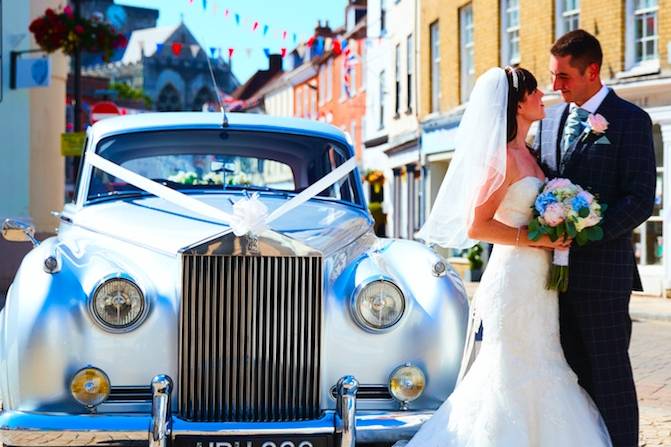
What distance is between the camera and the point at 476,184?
167 inches

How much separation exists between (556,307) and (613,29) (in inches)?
584

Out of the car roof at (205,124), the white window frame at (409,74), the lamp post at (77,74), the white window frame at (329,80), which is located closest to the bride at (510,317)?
the car roof at (205,124)

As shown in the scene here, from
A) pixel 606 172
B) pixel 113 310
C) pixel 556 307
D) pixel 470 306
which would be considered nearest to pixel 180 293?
pixel 113 310

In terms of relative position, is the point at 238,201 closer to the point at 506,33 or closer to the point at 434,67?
the point at 506,33

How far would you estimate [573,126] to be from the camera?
4258 mm

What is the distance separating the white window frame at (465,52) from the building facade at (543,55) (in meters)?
0.02

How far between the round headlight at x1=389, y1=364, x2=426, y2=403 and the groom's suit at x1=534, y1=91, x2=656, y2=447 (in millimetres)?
656

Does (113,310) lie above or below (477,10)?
below

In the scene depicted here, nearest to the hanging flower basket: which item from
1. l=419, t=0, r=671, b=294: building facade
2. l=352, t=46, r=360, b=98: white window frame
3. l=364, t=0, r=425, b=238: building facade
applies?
l=419, t=0, r=671, b=294: building facade

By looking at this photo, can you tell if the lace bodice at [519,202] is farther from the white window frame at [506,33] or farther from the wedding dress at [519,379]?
the white window frame at [506,33]

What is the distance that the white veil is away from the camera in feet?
13.8

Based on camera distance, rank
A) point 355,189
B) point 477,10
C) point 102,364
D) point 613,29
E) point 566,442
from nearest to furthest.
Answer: point 566,442 < point 102,364 < point 355,189 < point 613,29 < point 477,10

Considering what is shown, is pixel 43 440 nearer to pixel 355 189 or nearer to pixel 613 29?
pixel 355 189

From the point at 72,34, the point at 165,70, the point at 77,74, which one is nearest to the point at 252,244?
the point at 72,34
